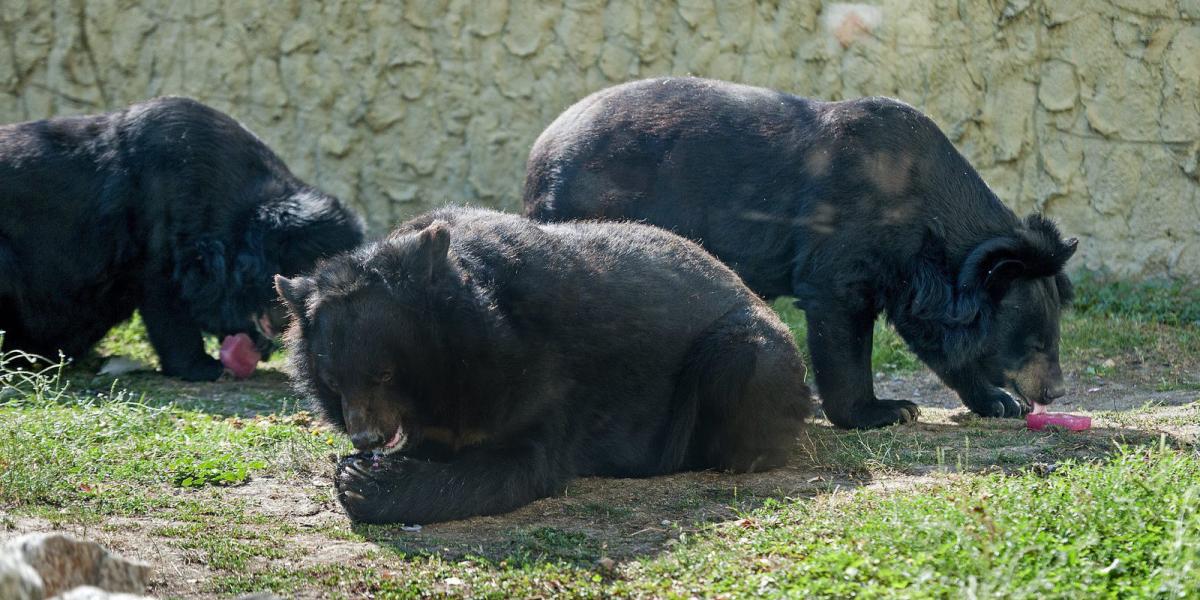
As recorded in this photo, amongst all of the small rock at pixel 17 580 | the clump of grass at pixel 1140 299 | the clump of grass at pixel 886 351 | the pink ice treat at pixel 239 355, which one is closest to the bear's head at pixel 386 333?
Answer: the small rock at pixel 17 580

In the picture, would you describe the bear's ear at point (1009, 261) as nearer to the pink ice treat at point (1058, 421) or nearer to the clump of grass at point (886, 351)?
the pink ice treat at point (1058, 421)

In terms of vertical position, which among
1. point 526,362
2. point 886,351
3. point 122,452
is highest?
point 526,362

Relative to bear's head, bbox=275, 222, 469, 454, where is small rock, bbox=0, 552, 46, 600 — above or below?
below

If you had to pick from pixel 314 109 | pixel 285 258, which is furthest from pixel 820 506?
pixel 314 109

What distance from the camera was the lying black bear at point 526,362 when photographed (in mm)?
4773

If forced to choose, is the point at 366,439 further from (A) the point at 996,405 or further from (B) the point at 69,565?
(A) the point at 996,405

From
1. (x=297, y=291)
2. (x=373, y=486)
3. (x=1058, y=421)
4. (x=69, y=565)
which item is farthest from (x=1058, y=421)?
(x=69, y=565)

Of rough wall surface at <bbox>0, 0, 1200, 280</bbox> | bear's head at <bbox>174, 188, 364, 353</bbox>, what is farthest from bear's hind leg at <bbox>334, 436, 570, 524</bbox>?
rough wall surface at <bbox>0, 0, 1200, 280</bbox>

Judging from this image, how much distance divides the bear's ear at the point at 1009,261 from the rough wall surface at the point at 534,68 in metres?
4.65

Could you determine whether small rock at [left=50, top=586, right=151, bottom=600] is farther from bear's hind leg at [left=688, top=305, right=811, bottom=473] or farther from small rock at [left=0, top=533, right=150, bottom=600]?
bear's hind leg at [left=688, top=305, right=811, bottom=473]

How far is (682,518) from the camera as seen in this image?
4.86 m

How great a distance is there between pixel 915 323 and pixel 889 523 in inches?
123

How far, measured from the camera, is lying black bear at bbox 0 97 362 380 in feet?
27.4

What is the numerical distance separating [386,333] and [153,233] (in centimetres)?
436
